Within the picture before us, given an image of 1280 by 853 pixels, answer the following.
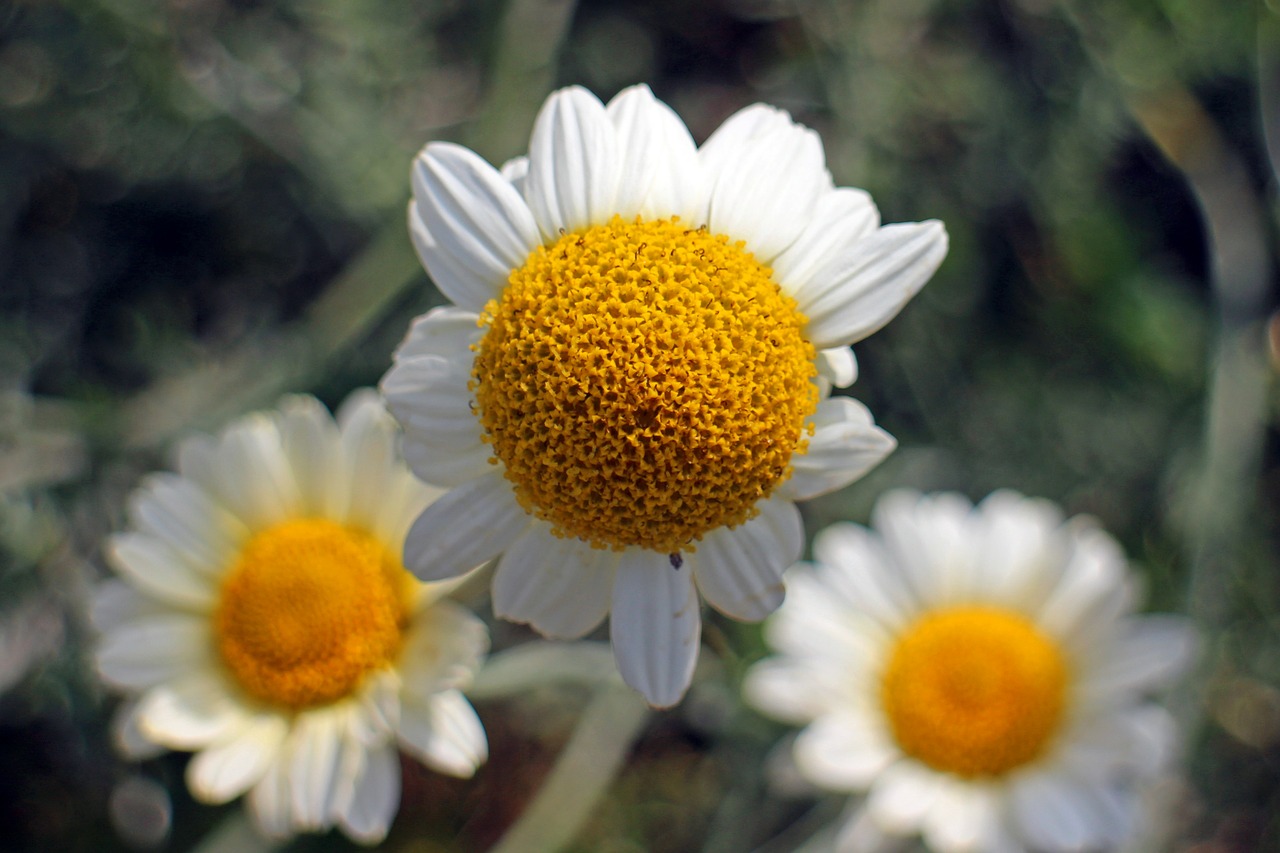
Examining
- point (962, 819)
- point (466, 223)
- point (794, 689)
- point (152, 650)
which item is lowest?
point (962, 819)

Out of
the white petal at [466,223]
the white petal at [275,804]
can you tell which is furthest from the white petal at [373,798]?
the white petal at [466,223]

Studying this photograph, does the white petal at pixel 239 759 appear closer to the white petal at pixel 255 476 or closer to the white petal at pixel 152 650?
the white petal at pixel 152 650

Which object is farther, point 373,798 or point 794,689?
point 794,689

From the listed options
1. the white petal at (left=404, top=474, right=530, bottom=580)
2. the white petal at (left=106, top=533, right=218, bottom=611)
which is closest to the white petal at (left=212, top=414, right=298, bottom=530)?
the white petal at (left=106, top=533, right=218, bottom=611)

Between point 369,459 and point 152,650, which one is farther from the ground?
point 369,459

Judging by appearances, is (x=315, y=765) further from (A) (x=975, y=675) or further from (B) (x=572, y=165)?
(A) (x=975, y=675)

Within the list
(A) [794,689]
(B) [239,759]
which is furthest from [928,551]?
(B) [239,759]

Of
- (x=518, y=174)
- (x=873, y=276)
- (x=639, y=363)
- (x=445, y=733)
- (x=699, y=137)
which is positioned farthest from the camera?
(x=699, y=137)
